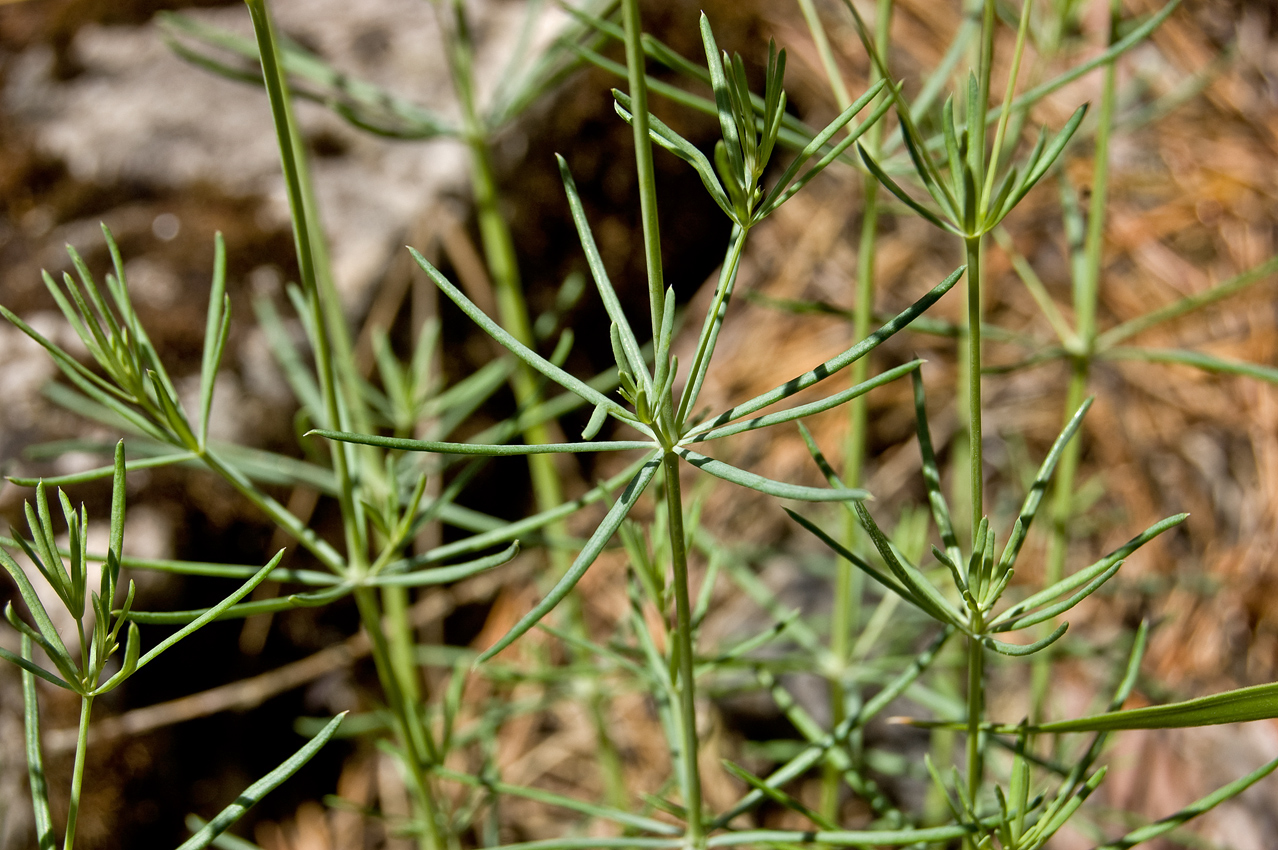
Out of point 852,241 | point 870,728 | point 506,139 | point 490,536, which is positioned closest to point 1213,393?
point 852,241

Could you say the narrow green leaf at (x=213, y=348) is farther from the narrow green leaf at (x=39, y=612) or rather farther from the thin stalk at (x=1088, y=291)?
the thin stalk at (x=1088, y=291)

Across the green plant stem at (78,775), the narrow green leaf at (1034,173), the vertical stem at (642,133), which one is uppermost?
the narrow green leaf at (1034,173)

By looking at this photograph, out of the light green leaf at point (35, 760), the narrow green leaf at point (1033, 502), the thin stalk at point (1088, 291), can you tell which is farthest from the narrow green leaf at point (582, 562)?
the thin stalk at point (1088, 291)

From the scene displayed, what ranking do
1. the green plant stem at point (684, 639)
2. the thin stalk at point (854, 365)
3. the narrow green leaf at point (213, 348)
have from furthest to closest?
the thin stalk at point (854, 365), the narrow green leaf at point (213, 348), the green plant stem at point (684, 639)

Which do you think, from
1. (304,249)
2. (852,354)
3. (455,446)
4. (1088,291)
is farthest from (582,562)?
(1088,291)

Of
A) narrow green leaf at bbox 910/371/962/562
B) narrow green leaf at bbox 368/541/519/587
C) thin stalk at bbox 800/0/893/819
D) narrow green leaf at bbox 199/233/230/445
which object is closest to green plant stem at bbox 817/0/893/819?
thin stalk at bbox 800/0/893/819

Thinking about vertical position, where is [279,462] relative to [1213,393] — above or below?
below

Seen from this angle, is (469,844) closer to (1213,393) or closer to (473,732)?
(473,732)

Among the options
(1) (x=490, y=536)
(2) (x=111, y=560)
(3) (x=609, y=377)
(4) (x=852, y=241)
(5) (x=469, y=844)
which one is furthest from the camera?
(4) (x=852, y=241)
